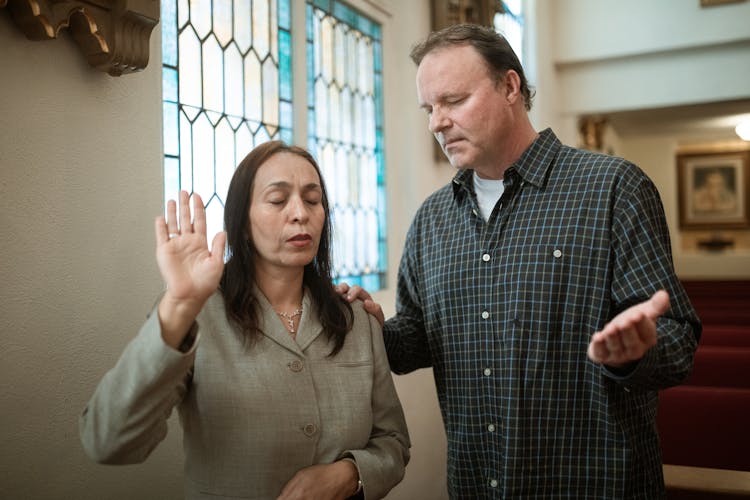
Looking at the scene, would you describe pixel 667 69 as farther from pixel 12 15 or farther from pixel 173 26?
pixel 12 15

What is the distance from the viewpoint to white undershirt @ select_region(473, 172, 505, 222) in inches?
81.1

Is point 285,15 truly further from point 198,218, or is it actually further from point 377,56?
point 198,218

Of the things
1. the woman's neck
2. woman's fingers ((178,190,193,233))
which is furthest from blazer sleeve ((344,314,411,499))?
woman's fingers ((178,190,193,233))

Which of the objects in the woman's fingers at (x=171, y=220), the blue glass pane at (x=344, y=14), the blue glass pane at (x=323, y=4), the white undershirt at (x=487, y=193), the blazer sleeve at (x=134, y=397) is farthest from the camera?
the blue glass pane at (x=344, y=14)

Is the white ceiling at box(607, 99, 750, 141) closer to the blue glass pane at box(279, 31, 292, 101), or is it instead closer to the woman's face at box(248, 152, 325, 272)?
the blue glass pane at box(279, 31, 292, 101)

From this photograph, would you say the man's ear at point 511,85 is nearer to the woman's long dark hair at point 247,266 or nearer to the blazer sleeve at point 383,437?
the woman's long dark hair at point 247,266

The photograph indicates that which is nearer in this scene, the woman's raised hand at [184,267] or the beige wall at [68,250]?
the woman's raised hand at [184,267]

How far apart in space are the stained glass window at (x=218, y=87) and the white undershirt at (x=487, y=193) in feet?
3.42

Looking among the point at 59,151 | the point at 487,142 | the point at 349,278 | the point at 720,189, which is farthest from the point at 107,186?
the point at 720,189

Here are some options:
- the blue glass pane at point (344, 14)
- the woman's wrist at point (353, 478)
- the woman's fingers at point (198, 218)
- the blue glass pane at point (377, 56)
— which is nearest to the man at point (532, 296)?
the woman's wrist at point (353, 478)

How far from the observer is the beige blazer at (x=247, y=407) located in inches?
53.1

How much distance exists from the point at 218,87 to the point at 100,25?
969 millimetres

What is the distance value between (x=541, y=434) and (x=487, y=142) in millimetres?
792

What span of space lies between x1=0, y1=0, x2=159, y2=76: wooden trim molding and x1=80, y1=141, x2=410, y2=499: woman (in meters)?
0.45
